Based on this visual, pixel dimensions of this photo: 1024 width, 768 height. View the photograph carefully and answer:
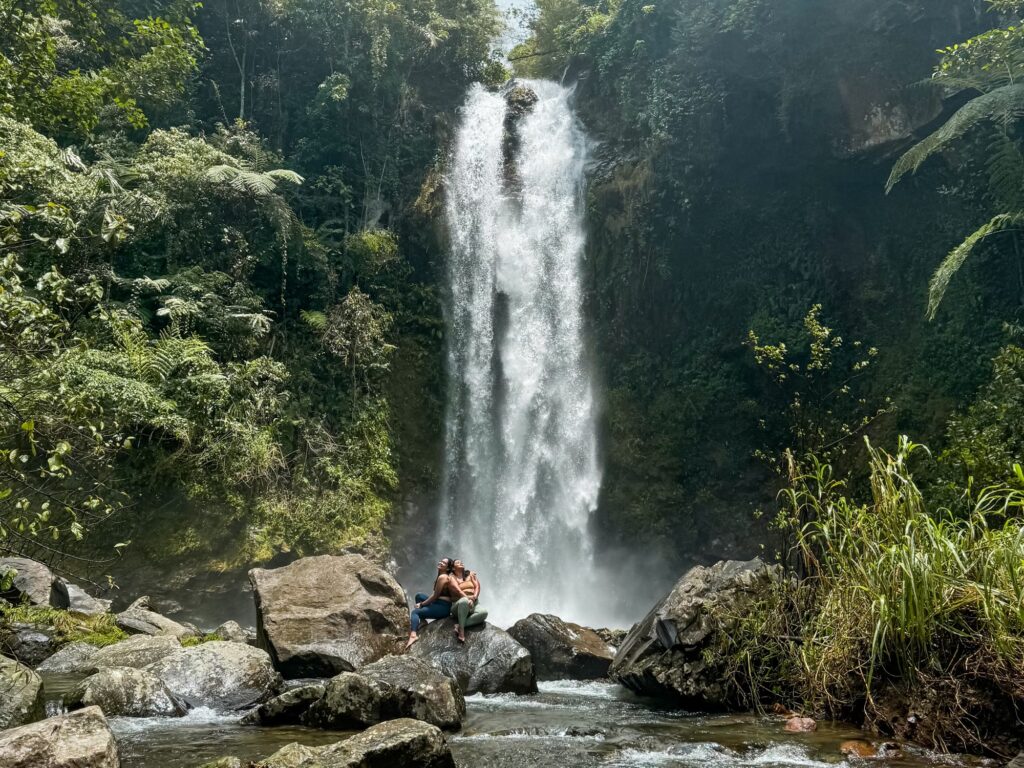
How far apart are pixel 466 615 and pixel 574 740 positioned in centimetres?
277

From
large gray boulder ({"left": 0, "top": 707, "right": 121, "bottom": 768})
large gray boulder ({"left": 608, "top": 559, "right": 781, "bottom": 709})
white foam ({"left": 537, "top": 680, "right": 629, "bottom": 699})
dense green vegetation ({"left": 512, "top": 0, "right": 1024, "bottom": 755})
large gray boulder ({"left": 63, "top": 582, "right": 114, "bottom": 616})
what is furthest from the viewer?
dense green vegetation ({"left": 512, "top": 0, "right": 1024, "bottom": 755})

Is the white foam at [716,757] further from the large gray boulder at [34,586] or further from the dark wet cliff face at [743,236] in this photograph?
the dark wet cliff face at [743,236]

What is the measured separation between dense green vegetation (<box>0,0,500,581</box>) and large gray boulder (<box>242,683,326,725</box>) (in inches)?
137

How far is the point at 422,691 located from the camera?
17.0 feet

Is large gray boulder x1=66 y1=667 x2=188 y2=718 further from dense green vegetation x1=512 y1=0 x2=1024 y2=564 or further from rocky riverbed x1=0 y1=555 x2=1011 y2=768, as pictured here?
dense green vegetation x1=512 y1=0 x2=1024 y2=564

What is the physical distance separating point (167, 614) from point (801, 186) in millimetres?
14495

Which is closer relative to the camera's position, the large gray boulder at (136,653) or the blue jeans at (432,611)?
the large gray boulder at (136,653)

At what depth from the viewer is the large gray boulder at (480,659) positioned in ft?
22.2

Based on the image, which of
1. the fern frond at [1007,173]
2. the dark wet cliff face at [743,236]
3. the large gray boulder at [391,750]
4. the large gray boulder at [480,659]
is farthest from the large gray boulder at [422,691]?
the fern frond at [1007,173]

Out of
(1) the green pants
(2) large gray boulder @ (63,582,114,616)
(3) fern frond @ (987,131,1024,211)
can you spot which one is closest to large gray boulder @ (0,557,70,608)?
(2) large gray boulder @ (63,582,114,616)

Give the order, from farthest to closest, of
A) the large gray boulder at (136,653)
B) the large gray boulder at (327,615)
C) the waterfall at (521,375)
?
the waterfall at (521,375), the large gray boulder at (327,615), the large gray boulder at (136,653)

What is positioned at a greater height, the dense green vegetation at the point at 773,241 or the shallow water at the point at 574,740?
the dense green vegetation at the point at 773,241

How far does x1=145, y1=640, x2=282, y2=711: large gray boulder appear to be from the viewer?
5.85m

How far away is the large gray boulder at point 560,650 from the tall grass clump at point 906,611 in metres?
2.66
